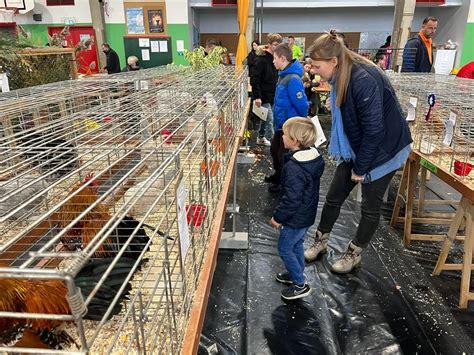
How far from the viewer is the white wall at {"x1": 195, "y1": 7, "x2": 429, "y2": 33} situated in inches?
391

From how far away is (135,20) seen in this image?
8.66 meters

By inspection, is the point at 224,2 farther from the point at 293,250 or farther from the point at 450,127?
the point at 293,250

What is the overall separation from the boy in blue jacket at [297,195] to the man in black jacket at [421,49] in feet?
9.44

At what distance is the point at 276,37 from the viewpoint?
13.2ft

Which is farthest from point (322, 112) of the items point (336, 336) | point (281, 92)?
point (336, 336)

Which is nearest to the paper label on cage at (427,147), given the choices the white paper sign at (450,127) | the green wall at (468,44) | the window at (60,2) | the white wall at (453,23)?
the white paper sign at (450,127)

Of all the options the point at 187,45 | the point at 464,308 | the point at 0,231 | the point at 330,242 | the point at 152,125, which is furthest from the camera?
the point at 187,45

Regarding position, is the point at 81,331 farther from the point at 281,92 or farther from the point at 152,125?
the point at 281,92

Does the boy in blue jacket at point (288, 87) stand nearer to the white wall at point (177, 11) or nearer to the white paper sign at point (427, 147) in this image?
the white paper sign at point (427, 147)

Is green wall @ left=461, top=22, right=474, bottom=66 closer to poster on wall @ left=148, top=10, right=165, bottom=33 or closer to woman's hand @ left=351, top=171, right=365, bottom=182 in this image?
poster on wall @ left=148, top=10, right=165, bottom=33

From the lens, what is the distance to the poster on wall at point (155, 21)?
8.59 metres

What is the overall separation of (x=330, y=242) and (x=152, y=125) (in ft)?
5.45

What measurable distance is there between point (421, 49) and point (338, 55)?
290 cm

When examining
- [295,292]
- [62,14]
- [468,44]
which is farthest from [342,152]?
[468,44]
